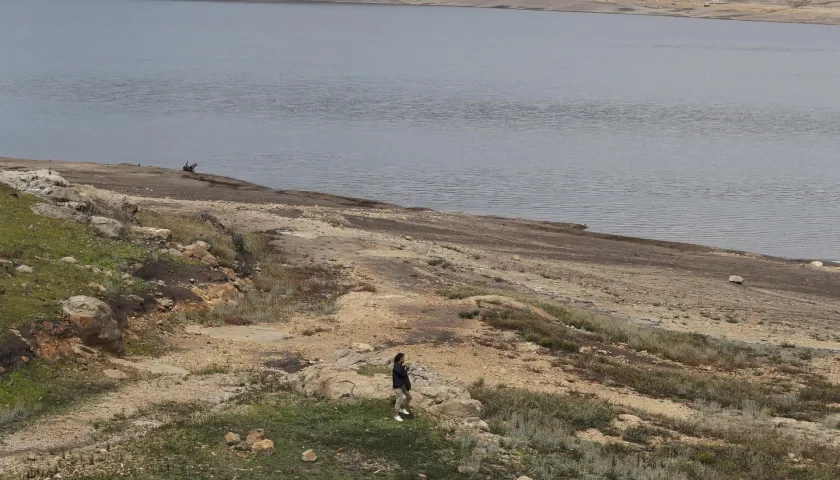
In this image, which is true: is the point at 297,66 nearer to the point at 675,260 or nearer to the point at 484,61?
the point at 484,61

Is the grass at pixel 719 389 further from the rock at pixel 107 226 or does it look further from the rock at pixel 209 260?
the rock at pixel 107 226

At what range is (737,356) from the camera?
90.7 feet

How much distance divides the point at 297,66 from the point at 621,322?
304 ft

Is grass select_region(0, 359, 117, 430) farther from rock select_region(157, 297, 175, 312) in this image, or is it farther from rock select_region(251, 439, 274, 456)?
rock select_region(157, 297, 175, 312)

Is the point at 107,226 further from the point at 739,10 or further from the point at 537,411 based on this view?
the point at 739,10

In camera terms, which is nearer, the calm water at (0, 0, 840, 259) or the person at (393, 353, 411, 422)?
the person at (393, 353, 411, 422)

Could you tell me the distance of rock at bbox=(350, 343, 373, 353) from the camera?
2271 cm

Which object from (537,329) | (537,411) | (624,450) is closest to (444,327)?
Result: (537,329)

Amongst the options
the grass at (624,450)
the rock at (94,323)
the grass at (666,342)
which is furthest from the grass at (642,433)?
the rock at (94,323)

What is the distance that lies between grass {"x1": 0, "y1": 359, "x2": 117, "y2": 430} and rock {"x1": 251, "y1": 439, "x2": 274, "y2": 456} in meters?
3.78

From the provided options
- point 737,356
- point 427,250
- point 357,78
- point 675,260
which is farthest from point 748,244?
point 357,78

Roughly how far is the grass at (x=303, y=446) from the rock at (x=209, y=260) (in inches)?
427

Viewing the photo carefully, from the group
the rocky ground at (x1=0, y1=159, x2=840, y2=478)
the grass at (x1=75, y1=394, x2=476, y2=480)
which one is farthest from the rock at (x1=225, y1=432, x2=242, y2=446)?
the rocky ground at (x1=0, y1=159, x2=840, y2=478)

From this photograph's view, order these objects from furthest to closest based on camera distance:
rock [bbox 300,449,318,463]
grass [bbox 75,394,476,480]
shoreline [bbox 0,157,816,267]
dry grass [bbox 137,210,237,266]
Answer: shoreline [bbox 0,157,816,267], dry grass [bbox 137,210,237,266], rock [bbox 300,449,318,463], grass [bbox 75,394,476,480]
